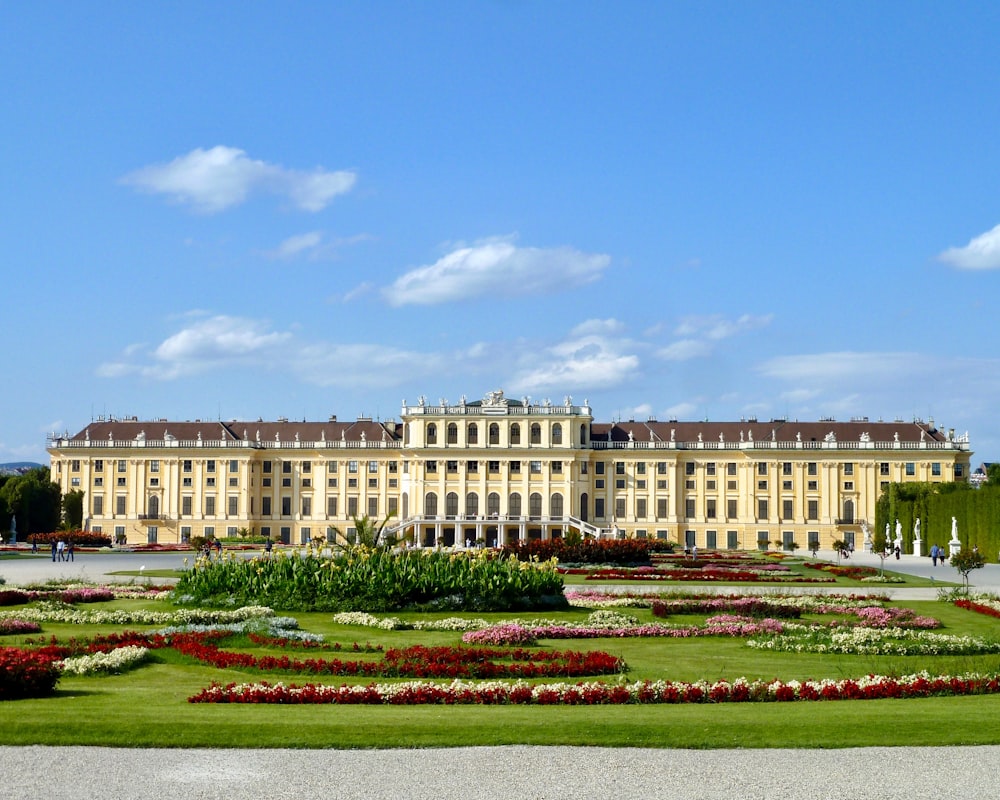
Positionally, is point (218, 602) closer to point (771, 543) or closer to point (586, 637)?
point (586, 637)

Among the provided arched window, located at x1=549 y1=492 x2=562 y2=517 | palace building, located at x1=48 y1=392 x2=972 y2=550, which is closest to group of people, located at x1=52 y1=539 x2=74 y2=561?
palace building, located at x1=48 y1=392 x2=972 y2=550

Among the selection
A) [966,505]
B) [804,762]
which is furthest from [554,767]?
[966,505]

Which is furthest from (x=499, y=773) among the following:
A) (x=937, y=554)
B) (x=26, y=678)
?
(x=937, y=554)

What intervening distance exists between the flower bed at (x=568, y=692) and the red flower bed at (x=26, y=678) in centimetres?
176

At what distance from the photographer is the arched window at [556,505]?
3602 inches

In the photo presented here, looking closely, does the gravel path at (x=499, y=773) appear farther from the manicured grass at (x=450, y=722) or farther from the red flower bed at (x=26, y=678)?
the red flower bed at (x=26, y=678)

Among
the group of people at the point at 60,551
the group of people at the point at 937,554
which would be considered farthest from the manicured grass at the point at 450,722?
the group of people at the point at 937,554

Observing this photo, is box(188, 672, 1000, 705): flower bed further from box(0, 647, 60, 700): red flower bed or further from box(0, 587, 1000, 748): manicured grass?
box(0, 647, 60, 700): red flower bed

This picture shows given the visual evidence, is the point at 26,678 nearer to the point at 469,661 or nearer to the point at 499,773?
the point at 469,661

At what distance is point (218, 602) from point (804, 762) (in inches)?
716

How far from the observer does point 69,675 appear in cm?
1652

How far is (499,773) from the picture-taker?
10930 mm

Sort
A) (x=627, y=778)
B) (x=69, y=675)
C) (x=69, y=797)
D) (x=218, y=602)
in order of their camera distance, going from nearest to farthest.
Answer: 1. (x=69, y=797)
2. (x=627, y=778)
3. (x=69, y=675)
4. (x=218, y=602)

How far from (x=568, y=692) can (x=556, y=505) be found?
7724 cm
